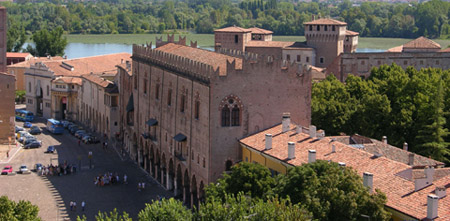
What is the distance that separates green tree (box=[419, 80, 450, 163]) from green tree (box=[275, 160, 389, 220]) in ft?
47.9

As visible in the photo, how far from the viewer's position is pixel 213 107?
39.1 meters

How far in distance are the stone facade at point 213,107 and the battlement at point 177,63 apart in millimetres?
44

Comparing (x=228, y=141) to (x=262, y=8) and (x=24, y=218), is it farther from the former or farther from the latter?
(x=262, y=8)

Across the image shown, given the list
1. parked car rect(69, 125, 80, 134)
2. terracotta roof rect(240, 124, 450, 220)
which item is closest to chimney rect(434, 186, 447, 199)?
terracotta roof rect(240, 124, 450, 220)

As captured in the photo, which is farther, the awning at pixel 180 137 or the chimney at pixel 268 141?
the awning at pixel 180 137

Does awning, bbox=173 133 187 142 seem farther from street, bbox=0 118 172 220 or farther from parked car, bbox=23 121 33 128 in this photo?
parked car, bbox=23 121 33 128

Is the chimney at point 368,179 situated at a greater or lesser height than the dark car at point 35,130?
greater

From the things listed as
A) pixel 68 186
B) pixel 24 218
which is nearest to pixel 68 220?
→ pixel 68 186

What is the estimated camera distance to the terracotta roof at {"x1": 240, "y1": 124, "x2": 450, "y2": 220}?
2750 centimetres

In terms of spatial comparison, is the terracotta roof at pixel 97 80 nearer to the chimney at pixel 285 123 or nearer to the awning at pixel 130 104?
the awning at pixel 130 104

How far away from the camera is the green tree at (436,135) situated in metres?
42.3

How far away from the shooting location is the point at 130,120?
55406 millimetres

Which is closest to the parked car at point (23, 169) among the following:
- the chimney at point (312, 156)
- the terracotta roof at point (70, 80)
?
the terracotta roof at point (70, 80)

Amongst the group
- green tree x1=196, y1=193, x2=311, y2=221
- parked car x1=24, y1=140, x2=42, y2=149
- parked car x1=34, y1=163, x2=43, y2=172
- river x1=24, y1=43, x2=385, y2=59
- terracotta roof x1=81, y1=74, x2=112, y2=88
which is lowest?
parked car x1=24, y1=140, x2=42, y2=149
